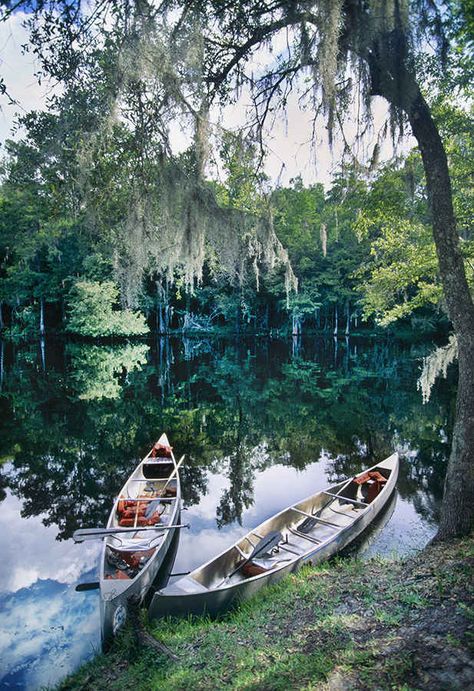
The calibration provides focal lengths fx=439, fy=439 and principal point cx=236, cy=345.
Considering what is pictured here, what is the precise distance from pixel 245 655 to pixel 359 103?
5.63 metres

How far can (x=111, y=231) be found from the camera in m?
6.44

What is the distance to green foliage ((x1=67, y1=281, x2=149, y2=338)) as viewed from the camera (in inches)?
1364

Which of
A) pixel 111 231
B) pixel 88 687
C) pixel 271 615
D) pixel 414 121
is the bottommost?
pixel 88 687

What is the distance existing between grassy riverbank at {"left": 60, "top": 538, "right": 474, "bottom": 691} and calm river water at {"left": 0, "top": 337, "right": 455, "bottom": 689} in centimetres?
136

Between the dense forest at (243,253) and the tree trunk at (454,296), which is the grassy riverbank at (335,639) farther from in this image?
→ the dense forest at (243,253)

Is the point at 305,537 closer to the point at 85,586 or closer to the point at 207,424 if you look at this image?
the point at 85,586

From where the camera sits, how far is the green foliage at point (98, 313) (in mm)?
34650

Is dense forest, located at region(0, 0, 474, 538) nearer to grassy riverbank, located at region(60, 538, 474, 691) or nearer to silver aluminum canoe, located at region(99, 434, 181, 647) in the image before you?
grassy riverbank, located at region(60, 538, 474, 691)

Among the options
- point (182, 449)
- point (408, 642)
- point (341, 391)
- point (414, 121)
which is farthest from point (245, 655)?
point (341, 391)

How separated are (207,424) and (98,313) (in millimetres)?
23774

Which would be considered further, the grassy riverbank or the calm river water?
the calm river water

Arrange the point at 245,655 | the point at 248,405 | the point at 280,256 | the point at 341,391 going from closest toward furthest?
1. the point at 245,655
2. the point at 280,256
3. the point at 248,405
4. the point at 341,391

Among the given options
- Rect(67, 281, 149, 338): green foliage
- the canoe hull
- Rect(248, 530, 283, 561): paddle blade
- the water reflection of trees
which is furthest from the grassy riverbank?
Rect(67, 281, 149, 338): green foliage

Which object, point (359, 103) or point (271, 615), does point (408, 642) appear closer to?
point (271, 615)
